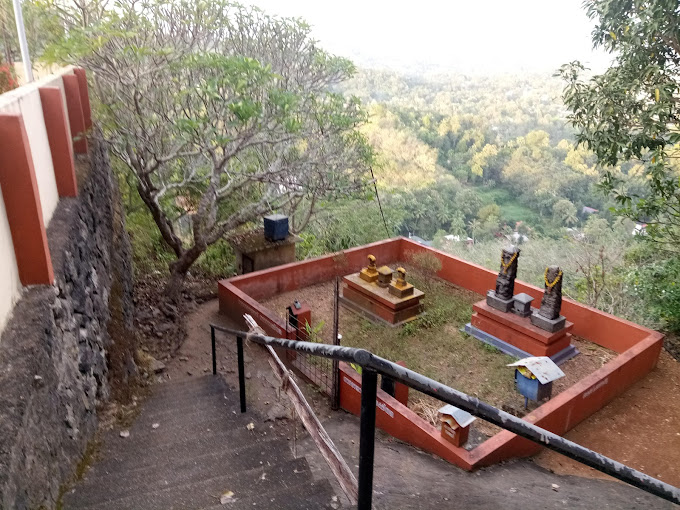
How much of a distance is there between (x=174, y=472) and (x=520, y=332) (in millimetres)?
5773

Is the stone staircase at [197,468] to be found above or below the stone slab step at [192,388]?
above

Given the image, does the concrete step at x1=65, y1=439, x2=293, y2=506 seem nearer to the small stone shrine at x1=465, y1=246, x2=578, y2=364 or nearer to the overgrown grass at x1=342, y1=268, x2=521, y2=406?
the overgrown grass at x1=342, y1=268, x2=521, y2=406

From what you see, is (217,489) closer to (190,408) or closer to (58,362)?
(58,362)

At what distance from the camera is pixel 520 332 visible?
7984 mm

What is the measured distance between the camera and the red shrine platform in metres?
8.80

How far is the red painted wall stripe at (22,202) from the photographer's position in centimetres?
320

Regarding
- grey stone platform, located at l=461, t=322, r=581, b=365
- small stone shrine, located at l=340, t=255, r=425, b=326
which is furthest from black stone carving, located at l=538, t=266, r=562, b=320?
small stone shrine, located at l=340, t=255, r=425, b=326

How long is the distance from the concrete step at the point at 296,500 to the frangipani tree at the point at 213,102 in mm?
4797

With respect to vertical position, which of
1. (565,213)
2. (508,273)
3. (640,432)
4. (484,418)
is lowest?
(565,213)

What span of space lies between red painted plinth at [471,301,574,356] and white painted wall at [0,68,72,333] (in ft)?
20.8

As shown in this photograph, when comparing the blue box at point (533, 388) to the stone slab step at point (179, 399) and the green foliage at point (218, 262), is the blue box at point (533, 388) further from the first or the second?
the green foliage at point (218, 262)

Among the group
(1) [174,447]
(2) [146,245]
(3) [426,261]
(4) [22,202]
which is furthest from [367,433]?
(2) [146,245]

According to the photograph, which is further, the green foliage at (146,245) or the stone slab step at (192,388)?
the green foliage at (146,245)

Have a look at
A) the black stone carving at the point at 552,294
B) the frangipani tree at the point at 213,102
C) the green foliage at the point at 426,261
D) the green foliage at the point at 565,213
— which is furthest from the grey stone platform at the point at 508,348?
the green foliage at the point at 565,213
